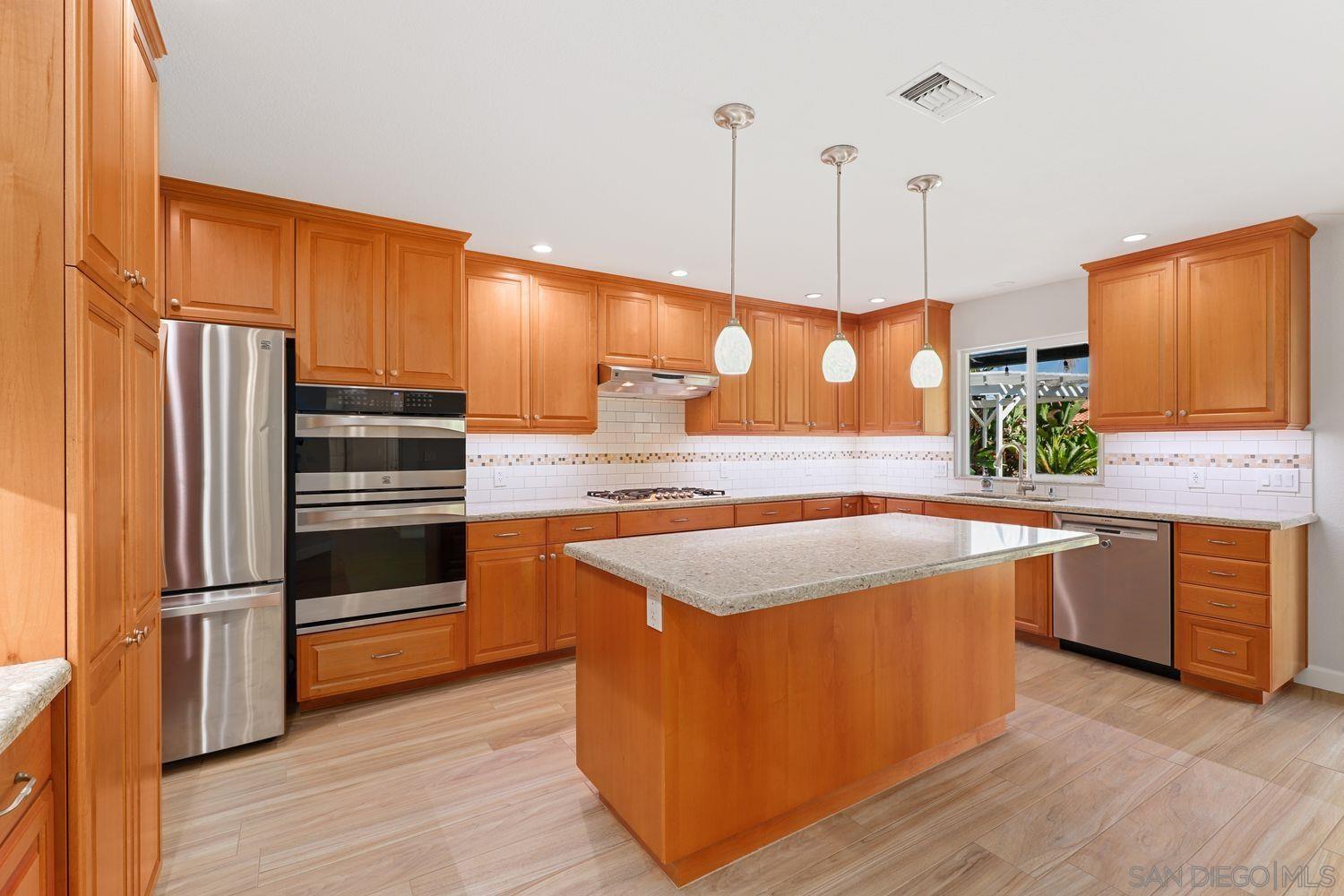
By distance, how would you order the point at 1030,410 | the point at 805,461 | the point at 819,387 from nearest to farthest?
the point at 1030,410, the point at 819,387, the point at 805,461

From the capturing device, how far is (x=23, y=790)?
3.34 feet

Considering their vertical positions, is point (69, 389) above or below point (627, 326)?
below

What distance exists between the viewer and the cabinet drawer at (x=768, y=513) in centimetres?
445

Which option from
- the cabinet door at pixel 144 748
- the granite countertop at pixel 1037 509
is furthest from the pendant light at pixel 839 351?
the cabinet door at pixel 144 748

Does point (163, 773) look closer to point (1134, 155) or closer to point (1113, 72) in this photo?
point (1113, 72)

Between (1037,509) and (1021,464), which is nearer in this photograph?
(1037,509)

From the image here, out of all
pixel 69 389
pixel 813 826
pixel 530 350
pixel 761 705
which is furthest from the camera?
pixel 530 350

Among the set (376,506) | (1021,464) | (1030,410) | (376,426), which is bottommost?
(376,506)

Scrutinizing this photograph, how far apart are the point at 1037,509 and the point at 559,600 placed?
2929 millimetres

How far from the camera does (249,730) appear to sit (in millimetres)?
2707

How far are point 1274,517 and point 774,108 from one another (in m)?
3.26

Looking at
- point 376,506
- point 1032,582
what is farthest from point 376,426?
point 1032,582

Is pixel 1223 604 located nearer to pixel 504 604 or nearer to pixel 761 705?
pixel 761 705

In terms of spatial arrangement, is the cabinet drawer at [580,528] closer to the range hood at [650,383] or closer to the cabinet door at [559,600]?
the cabinet door at [559,600]
